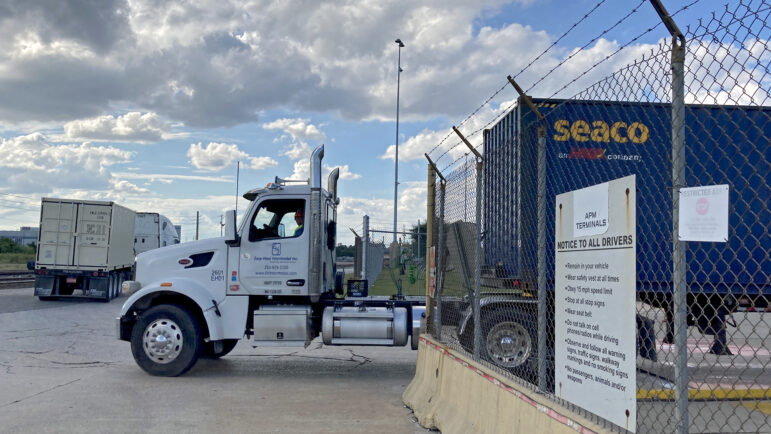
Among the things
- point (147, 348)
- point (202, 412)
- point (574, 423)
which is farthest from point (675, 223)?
point (147, 348)

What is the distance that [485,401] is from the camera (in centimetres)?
515

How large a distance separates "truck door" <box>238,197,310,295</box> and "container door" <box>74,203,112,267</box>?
1443 cm

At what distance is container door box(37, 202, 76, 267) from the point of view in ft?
70.9

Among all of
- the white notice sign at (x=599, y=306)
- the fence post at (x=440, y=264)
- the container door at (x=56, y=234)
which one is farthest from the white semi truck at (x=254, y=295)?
the container door at (x=56, y=234)

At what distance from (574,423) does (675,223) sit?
52.6 inches

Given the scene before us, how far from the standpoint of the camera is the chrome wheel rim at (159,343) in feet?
29.9

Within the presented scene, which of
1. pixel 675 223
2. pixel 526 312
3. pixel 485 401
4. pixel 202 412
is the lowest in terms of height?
pixel 202 412

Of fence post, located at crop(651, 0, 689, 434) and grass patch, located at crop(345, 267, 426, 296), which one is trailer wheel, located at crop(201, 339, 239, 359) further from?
fence post, located at crop(651, 0, 689, 434)

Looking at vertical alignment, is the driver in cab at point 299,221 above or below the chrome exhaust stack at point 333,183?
below

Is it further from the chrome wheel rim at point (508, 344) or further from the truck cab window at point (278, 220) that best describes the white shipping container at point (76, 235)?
the chrome wheel rim at point (508, 344)

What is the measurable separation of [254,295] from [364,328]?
5.63 feet

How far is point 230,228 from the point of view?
371 inches

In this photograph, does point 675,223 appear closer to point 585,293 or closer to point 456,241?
point 585,293

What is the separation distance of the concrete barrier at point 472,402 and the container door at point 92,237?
17.3m
